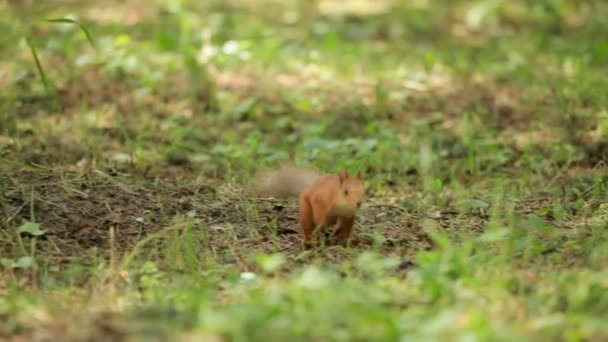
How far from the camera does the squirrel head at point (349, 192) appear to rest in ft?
14.3

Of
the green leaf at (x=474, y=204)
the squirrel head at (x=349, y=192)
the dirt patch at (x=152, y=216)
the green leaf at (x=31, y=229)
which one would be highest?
the squirrel head at (x=349, y=192)

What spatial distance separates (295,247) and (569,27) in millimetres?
6135

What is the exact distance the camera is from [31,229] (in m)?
4.70

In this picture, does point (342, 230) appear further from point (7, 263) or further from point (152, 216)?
point (7, 263)

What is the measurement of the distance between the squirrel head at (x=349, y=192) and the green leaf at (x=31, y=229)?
4.31 feet

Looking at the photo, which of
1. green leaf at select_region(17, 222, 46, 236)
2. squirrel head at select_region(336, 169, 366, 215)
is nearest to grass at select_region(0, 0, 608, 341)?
green leaf at select_region(17, 222, 46, 236)

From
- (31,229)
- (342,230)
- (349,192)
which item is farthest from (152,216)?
(349,192)

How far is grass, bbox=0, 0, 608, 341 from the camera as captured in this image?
11.7ft

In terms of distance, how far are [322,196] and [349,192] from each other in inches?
6.2

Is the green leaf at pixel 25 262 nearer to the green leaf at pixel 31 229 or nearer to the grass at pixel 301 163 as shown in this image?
the grass at pixel 301 163

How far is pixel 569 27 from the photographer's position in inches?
400

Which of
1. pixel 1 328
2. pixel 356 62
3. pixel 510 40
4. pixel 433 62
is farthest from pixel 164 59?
pixel 1 328

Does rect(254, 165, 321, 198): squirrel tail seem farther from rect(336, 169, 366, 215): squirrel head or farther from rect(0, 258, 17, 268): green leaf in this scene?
rect(0, 258, 17, 268): green leaf

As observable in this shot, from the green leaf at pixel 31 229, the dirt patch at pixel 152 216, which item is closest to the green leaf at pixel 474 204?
the dirt patch at pixel 152 216
